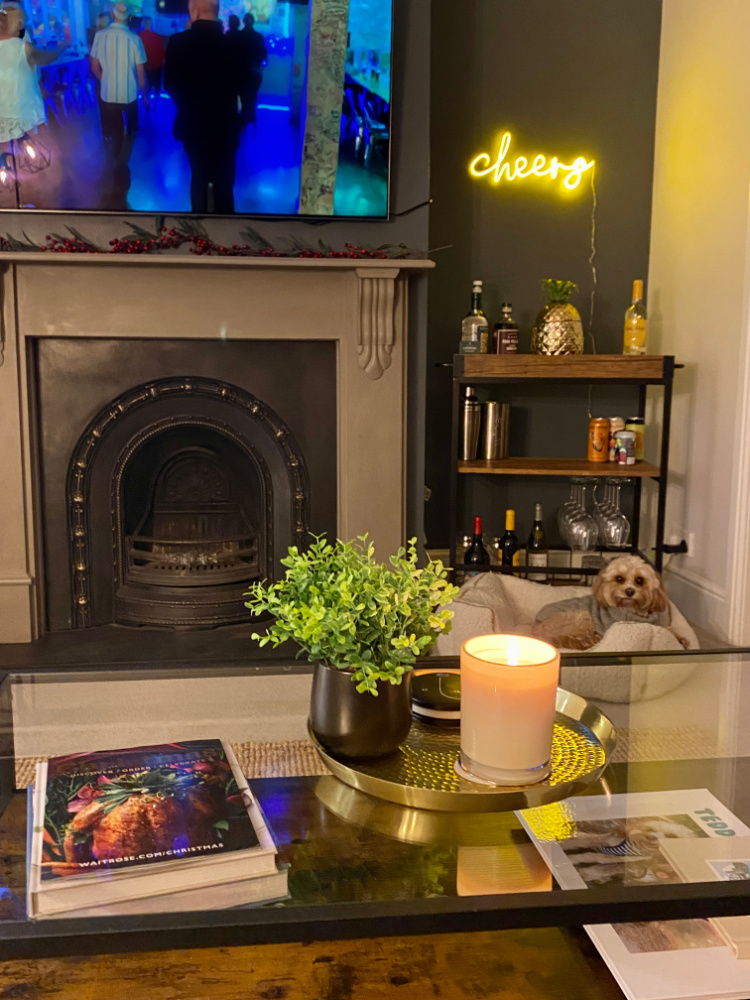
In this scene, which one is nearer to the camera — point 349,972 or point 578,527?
point 349,972

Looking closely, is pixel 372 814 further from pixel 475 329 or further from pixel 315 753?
pixel 475 329

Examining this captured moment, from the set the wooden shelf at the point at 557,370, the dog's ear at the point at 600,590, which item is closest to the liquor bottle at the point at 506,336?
the wooden shelf at the point at 557,370

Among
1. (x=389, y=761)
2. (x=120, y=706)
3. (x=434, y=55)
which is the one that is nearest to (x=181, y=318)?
(x=434, y=55)

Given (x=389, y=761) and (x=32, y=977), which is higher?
(x=389, y=761)

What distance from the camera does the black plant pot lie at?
100 cm

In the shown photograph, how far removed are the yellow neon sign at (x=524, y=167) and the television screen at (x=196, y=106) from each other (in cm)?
57

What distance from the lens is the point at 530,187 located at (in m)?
3.42

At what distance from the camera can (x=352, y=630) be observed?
0.96m

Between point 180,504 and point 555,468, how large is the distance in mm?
1444

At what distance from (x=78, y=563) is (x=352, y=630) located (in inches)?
95.2

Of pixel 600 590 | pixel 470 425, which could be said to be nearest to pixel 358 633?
pixel 600 590

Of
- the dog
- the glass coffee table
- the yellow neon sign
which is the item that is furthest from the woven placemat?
the yellow neon sign

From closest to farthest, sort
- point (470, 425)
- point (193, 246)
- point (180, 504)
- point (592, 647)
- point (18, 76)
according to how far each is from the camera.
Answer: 1. point (592, 647)
2. point (18, 76)
3. point (193, 246)
4. point (470, 425)
5. point (180, 504)

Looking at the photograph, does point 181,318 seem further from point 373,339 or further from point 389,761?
point 389,761
